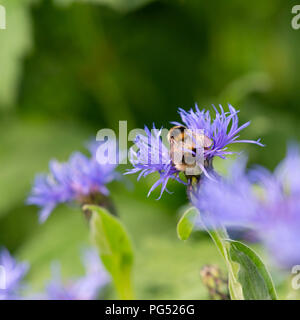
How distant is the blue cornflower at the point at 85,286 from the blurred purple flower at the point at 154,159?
0.37 m

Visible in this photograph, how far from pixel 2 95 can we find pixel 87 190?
49cm

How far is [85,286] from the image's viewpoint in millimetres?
881

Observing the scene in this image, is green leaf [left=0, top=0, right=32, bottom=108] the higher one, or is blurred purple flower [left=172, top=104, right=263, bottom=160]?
green leaf [left=0, top=0, right=32, bottom=108]

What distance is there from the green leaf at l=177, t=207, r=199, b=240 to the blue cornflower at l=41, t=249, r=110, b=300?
362 millimetres

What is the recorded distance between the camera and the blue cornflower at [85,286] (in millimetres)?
825

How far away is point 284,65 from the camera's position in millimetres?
1435

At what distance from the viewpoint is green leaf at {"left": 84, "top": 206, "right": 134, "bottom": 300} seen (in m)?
0.64
